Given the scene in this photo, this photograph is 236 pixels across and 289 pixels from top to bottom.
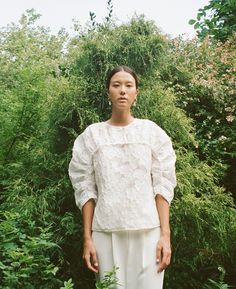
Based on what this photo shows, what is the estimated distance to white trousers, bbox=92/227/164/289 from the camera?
2.39m

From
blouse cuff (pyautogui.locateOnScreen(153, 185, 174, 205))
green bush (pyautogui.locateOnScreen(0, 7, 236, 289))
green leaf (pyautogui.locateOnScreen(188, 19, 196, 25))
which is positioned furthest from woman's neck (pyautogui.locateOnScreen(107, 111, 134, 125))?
green leaf (pyautogui.locateOnScreen(188, 19, 196, 25))

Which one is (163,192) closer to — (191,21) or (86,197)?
(86,197)

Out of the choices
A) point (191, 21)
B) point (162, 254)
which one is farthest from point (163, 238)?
point (191, 21)

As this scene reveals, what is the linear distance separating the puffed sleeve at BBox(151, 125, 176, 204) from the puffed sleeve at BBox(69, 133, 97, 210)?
328 mm

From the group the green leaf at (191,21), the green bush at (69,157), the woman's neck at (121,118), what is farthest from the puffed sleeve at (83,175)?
the green leaf at (191,21)

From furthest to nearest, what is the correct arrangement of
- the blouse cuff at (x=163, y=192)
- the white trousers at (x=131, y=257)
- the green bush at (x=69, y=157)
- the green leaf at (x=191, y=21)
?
1. the green leaf at (x=191, y=21)
2. the green bush at (x=69, y=157)
3. the blouse cuff at (x=163, y=192)
4. the white trousers at (x=131, y=257)

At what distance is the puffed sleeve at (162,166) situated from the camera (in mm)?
2523

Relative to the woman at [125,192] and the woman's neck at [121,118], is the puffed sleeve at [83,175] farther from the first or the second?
the woman's neck at [121,118]

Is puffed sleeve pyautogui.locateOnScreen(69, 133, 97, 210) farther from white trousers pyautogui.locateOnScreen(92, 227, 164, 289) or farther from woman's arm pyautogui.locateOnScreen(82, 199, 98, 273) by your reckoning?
white trousers pyautogui.locateOnScreen(92, 227, 164, 289)

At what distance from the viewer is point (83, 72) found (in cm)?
372

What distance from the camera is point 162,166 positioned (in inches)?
100

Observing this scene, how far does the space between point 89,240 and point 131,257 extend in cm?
23

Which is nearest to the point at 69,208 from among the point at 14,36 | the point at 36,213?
the point at 36,213

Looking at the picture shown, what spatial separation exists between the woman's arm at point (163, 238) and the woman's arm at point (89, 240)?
325 millimetres
